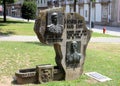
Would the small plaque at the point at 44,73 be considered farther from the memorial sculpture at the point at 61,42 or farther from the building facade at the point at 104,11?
the building facade at the point at 104,11

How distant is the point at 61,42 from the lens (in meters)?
7.71

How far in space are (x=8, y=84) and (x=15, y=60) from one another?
2280 millimetres

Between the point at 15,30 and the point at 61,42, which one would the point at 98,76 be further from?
the point at 15,30

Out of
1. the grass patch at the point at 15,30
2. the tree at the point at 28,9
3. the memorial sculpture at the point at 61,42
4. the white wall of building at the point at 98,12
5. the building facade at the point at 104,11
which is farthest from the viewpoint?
the white wall of building at the point at 98,12

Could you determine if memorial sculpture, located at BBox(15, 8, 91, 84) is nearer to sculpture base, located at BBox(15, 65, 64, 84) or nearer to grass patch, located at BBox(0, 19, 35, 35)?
Result: sculpture base, located at BBox(15, 65, 64, 84)

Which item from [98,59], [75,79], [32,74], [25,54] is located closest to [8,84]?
[32,74]

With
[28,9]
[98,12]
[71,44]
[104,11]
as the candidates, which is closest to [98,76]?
[71,44]

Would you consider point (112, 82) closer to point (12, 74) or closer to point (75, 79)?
point (75, 79)

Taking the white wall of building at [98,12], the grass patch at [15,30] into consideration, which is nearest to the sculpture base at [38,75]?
the grass patch at [15,30]

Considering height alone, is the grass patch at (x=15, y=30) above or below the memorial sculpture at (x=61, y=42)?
below

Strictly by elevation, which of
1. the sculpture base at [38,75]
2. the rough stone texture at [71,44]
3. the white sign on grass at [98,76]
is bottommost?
the white sign on grass at [98,76]

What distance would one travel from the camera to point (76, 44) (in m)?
7.95

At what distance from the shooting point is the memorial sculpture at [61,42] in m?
7.38

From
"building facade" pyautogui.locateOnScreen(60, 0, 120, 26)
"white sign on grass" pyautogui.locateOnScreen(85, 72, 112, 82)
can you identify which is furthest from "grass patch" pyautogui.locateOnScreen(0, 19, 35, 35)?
"white sign on grass" pyautogui.locateOnScreen(85, 72, 112, 82)
